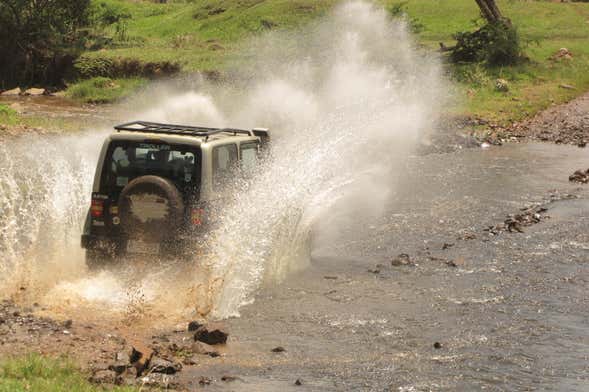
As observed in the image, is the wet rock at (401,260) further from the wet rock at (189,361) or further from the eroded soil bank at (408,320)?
the wet rock at (189,361)

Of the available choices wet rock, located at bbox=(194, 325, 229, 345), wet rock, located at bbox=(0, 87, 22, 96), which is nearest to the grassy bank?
wet rock, located at bbox=(0, 87, 22, 96)

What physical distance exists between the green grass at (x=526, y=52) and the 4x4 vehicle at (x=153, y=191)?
2062cm

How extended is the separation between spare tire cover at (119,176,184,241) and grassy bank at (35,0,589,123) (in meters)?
21.0

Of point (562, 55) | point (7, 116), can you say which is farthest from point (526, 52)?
point (7, 116)

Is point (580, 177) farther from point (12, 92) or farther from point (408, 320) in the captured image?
point (12, 92)

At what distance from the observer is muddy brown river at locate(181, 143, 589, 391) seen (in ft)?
29.2

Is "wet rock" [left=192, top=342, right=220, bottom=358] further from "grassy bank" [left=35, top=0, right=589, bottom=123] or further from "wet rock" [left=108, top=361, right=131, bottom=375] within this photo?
"grassy bank" [left=35, top=0, right=589, bottom=123]

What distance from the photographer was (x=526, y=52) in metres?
37.7

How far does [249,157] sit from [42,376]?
5.25m

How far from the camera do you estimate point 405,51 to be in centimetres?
3759

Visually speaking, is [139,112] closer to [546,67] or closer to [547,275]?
[546,67]

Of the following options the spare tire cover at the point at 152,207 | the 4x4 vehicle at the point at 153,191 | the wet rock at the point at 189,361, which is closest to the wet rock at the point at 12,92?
the 4x4 vehicle at the point at 153,191

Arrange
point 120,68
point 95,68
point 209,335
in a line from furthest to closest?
point 95,68 < point 120,68 < point 209,335

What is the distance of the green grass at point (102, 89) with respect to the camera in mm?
36656
